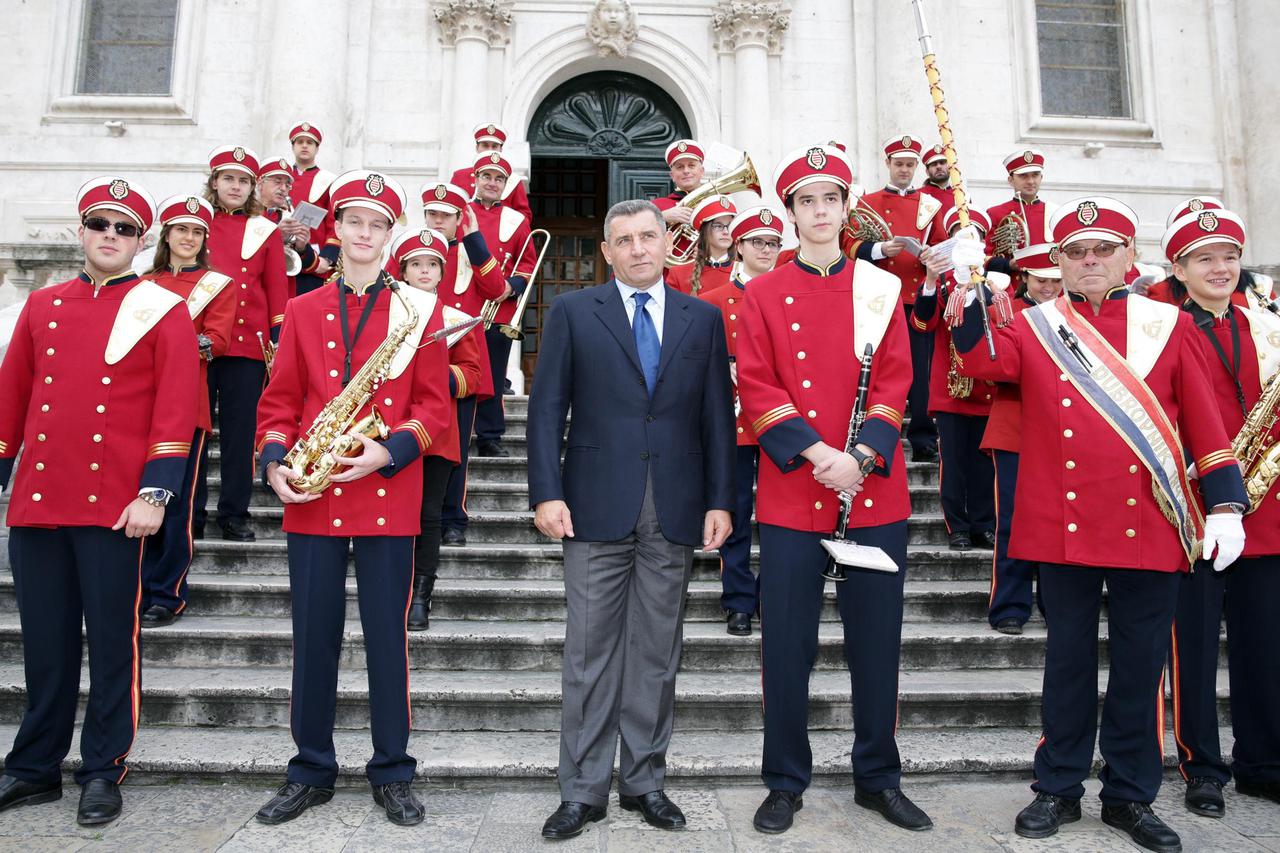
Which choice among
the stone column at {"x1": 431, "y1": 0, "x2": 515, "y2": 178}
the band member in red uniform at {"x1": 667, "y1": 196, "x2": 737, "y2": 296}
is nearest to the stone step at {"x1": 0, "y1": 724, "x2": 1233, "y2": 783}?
the band member in red uniform at {"x1": 667, "y1": 196, "x2": 737, "y2": 296}

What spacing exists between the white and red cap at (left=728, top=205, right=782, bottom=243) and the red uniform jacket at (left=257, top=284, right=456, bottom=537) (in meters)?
2.52

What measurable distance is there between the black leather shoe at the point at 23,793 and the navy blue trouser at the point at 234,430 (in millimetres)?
2498

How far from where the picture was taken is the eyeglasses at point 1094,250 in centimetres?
383

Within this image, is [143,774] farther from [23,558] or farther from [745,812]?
[745,812]

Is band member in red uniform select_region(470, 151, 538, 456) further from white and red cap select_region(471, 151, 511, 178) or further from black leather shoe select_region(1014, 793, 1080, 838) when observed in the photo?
black leather shoe select_region(1014, 793, 1080, 838)

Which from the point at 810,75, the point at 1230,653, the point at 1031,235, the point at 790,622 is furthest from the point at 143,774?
the point at 810,75

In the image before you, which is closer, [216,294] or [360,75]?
[216,294]

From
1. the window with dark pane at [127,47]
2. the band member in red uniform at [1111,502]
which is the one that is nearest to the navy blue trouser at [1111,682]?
the band member in red uniform at [1111,502]

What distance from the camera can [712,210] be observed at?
652 centimetres

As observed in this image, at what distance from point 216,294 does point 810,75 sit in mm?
8790

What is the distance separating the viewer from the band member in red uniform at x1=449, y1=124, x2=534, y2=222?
8406mm

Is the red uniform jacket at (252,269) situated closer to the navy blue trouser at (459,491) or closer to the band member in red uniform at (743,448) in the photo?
the navy blue trouser at (459,491)

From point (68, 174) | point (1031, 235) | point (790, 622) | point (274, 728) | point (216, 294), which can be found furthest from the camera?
point (68, 174)

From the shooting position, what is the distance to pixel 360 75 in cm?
1167
